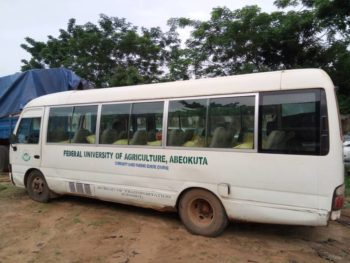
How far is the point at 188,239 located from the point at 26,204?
12.9 ft

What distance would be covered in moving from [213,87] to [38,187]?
4.37m

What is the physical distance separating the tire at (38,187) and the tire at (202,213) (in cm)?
326

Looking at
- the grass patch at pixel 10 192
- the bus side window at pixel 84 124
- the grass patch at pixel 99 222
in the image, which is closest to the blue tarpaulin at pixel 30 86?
the grass patch at pixel 10 192

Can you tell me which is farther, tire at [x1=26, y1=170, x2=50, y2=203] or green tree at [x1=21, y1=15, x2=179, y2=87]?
green tree at [x1=21, y1=15, x2=179, y2=87]

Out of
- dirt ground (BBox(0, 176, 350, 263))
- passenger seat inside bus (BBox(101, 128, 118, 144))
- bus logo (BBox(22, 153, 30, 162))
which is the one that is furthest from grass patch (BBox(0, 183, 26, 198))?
passenger seat inside bus (BBox(101, 128, 118, 144))

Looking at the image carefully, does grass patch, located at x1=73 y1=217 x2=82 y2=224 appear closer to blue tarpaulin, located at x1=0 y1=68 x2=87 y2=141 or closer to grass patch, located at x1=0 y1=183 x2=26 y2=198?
grass patch, located at x1=0 y1=183 x2=26 y2=198

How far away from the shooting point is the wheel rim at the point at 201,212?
5.31m

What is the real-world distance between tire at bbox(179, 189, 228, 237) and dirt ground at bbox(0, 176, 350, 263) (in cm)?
12

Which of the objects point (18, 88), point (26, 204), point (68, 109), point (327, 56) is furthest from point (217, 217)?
point (327, 56)

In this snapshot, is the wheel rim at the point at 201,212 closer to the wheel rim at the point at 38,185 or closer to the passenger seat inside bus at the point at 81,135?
the passenger seat inside bus at the point at 81,135

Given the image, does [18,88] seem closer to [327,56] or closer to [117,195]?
[117,195]

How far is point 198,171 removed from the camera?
5191 mm

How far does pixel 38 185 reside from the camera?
7.45 meters

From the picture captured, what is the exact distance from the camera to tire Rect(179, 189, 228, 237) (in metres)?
5.10
